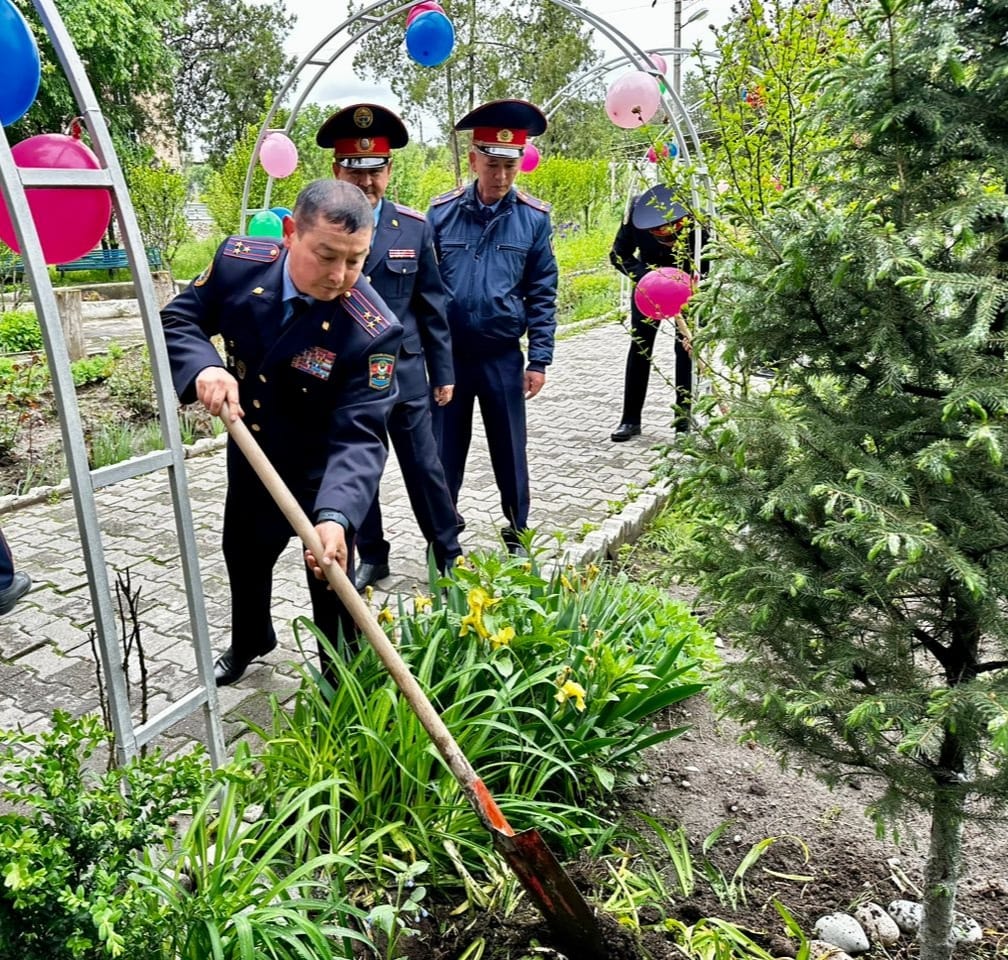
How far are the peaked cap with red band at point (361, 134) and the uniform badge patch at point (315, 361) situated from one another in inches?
53.3

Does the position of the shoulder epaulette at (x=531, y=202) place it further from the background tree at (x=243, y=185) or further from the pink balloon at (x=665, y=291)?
the background tree at (x=243, y=185)

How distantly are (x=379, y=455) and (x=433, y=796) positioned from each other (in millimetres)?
980

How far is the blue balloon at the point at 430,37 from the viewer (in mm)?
6332

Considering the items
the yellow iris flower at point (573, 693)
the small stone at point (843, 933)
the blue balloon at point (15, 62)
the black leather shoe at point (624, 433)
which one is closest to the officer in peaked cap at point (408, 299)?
the yellow iris flower at point (573, 693)

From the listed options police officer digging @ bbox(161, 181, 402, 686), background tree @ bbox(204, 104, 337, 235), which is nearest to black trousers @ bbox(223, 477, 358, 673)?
police officer digging @ bbox(161, 181, 402, 686)

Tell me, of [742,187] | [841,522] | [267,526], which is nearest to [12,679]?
[267,526]

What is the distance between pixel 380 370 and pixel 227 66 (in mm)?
34122

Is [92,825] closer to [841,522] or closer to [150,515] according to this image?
[841,522]

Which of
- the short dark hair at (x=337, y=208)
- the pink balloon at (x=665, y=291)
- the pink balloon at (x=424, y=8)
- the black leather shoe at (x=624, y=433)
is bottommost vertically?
the black leather shoe at (x=624, y=433)

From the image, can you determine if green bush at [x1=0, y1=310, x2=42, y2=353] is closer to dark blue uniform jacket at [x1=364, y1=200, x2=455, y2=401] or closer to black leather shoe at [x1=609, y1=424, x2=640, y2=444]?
black leather shoe at [x1=609, y1=424, x2=640, y2=444]

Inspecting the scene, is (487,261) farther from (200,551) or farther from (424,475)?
(200,551)

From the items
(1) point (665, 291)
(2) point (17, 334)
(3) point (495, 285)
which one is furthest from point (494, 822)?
(2) point (17, 334)

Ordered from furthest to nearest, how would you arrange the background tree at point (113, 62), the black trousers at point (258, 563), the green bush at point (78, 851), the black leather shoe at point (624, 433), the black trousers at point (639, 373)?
the background tree at point (113, 62)
the black leather shoe at point (624, 433)
the black trousers at point (639, 373)
the black trousers at point (258, 563)
the green bush at point (78, 851)

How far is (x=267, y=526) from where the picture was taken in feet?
8.94
